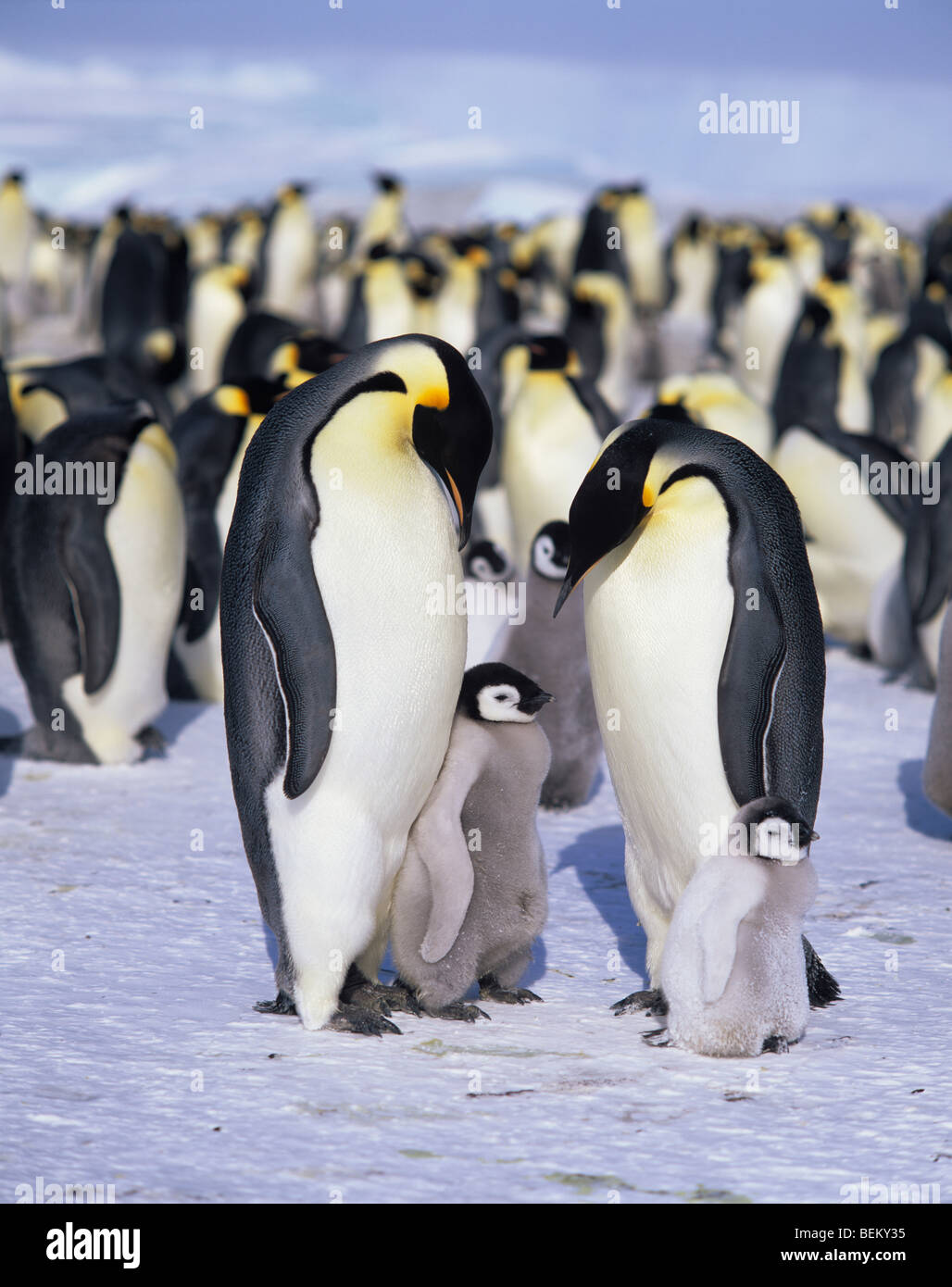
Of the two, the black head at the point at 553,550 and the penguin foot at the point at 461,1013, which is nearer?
the penguin foot at the point at 461,1013

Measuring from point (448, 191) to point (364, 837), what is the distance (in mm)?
54422

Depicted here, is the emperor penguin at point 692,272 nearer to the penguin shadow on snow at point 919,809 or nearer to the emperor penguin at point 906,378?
the emperor penguin at point 906,378

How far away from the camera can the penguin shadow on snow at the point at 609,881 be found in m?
3.46

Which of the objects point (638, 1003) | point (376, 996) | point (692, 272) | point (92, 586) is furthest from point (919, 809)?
point (692, 272)

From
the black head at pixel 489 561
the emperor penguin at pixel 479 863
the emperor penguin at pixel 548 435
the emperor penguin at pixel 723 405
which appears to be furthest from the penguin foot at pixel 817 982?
the emperor penguin at pixel 723 405

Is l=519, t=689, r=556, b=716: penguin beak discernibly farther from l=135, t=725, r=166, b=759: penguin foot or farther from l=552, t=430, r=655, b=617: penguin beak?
l=135, t=725, r=166, b=759: penguin foot

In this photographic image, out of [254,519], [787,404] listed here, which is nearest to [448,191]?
[787,404]

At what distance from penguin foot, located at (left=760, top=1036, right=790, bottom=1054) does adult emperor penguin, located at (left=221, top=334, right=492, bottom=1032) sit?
693mm

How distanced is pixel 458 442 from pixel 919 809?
244 cm

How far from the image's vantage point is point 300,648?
2.79 meters

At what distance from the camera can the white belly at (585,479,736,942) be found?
9.44ft

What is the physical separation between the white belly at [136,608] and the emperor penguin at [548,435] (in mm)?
2454

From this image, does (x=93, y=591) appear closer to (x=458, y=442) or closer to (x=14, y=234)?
(x=458, y=442)
